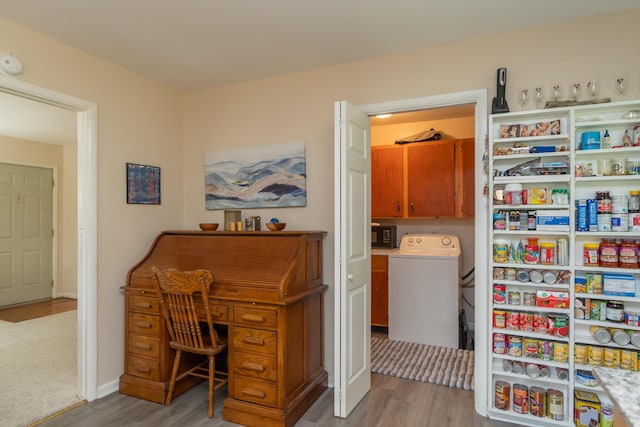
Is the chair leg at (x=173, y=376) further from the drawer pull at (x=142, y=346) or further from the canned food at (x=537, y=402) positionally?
the canned food at (x=537, y=402)

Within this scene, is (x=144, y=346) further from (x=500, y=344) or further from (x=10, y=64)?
(x=500, y=344)

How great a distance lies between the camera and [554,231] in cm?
223

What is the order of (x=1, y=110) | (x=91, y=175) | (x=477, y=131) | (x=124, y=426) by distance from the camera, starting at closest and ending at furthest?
(x=124, y=426) < (x=477, y=131) < (x=91, y=175) < (x=1, y=110)

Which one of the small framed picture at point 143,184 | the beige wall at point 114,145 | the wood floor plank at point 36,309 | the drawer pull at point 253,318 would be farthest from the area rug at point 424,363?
the wood floor plank at point 36,309

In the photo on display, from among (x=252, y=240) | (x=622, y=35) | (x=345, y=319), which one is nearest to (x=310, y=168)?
(x=252, y=240)

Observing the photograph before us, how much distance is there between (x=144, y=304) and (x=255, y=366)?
1026 mm

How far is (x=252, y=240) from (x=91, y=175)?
128 cm

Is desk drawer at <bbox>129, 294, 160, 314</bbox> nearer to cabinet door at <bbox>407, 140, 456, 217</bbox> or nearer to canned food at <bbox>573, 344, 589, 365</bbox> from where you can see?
canned food at <bbox>573, 344, 589, 365</bbox>

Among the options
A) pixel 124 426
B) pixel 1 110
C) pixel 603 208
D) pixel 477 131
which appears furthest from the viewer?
pixel 1 110

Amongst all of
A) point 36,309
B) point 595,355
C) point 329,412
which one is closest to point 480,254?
point 595,355

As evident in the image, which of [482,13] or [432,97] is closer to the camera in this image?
[482,13]

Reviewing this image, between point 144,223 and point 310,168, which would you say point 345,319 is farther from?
point 144,223

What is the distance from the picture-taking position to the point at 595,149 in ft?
7.06

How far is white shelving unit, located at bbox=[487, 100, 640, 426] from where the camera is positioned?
2143 mm
